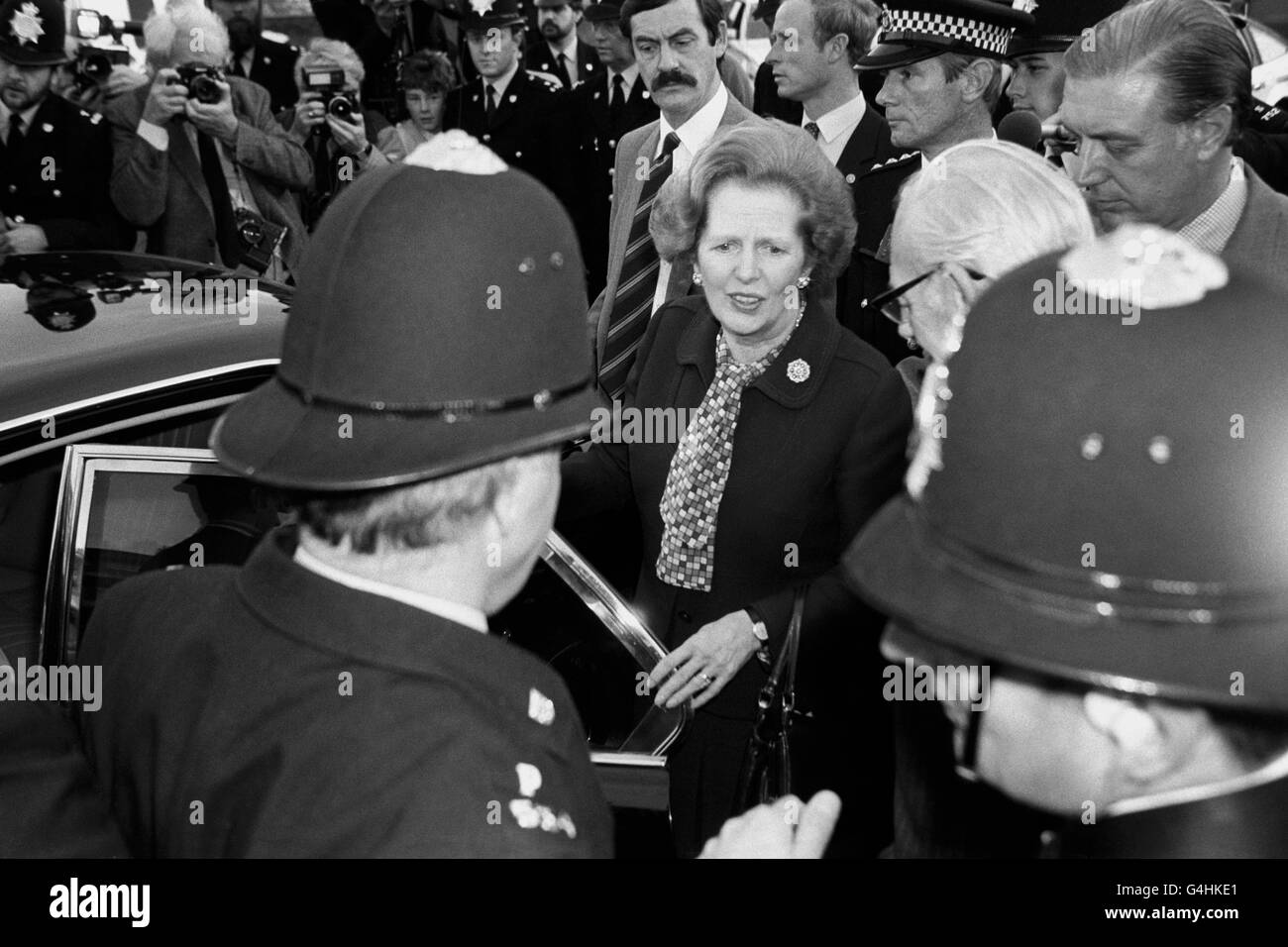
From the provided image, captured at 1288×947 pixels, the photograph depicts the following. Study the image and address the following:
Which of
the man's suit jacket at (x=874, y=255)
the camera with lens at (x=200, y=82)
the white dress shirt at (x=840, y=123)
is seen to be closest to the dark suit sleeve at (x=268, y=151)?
the camera with lens at (x=200, y=82)

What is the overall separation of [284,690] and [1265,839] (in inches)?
36.9

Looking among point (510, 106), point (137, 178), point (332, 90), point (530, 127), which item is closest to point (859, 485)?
point (137, 178)

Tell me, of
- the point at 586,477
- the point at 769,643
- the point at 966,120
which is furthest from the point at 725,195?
the point at 966,120

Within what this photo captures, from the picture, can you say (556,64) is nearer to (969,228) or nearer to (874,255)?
(874,255)

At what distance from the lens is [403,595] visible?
59.4 inches

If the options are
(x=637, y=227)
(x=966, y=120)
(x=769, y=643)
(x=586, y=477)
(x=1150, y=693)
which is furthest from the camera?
(x=637, y=227)

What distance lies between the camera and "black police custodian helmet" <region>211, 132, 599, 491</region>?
1444mm

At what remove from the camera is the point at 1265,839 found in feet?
4.34

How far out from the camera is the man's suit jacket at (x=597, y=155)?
7.45 meters

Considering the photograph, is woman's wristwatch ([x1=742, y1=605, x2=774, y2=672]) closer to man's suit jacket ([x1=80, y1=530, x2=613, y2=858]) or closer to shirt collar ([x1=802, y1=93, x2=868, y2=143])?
man's suit jacket ([x1=80, y1=530, x2=613, y2=858])

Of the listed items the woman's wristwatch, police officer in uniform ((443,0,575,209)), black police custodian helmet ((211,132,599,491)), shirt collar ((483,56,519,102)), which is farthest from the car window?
shirt collar ((483,56,519,102))

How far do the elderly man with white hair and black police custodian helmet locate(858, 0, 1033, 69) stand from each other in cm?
264

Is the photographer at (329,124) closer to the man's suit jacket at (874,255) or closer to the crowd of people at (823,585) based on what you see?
the man's suit jacket at (874,255)
